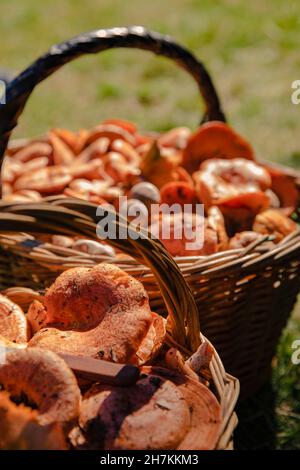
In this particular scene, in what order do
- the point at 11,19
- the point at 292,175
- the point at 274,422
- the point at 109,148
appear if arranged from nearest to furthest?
the point at 274,422
the point at 292,175
the point at 109,148
the point at 11,19

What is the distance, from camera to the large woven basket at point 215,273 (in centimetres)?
171

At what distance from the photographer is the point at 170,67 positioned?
5.66m

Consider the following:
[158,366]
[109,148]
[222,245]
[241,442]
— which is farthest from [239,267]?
[109,148]

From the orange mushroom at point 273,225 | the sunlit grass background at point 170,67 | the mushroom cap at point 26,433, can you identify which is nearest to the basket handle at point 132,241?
the mushroom cap at point 26,433

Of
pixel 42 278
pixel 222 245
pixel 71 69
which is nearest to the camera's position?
pixel 42 278

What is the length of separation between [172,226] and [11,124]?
518mm

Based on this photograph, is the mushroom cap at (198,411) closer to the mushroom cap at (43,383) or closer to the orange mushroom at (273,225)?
the mushroom cap at (43,383)

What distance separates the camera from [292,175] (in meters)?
2.40

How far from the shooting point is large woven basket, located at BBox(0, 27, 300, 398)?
1707mm

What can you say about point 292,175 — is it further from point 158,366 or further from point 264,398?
point 158,366

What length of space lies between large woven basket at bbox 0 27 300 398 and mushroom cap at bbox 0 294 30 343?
0.30 meters

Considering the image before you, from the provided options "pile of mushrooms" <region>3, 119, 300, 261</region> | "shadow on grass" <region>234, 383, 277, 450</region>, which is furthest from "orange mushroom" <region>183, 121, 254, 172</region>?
"shadow on grass" <region>234, 383, 277, 450</region>

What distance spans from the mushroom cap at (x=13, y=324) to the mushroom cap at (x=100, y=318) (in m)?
0.03

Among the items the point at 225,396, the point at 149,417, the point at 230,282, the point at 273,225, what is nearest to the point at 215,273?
the point at 230,282
